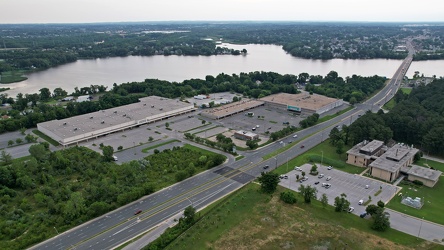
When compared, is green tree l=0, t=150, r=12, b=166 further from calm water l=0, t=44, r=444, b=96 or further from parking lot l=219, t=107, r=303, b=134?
calm water l=0, t=44, r=444, b=96

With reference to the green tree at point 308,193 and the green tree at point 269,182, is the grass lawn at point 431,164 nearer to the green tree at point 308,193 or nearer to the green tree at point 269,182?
the green tree at point 308,193

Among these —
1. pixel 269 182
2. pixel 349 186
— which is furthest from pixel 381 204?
pixel 269 182

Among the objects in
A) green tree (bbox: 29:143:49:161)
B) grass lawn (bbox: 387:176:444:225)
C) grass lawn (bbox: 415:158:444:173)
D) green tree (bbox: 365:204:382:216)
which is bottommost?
grass lawn (bbox: 387:176:444:225)

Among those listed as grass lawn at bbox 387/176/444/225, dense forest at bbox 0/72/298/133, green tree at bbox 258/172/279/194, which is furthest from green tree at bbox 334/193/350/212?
dense forest at bbox 0/72/298/133

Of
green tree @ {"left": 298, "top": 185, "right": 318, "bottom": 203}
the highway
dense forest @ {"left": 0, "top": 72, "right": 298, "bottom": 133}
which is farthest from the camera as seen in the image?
dense forest @ {"left": 0, "top": 72, "right": 298, "bottom": 133}

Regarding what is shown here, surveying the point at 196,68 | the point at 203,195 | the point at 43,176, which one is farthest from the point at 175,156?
the point at 196,68

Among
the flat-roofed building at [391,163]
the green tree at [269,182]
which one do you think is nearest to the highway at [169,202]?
the green tree at [269,182]
